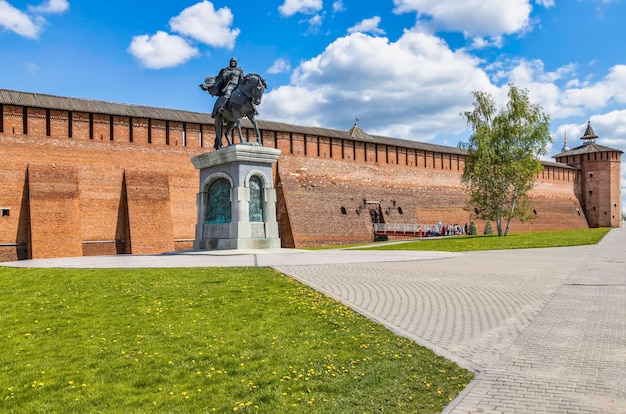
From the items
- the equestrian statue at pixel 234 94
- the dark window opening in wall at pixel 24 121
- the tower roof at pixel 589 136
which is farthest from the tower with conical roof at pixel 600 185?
the dark window opening in wall at pixel 24 121

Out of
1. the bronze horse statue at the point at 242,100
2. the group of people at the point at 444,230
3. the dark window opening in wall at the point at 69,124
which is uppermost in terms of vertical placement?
the dark window opening in wall at the point at 69,124

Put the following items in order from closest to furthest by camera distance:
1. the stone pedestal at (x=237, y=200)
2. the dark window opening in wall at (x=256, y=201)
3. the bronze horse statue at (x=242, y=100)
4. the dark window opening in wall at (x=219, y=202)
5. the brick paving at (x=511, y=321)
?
1. the brick paving at (x=511, y=321)
2. the stone pedestal at (x=237, y=200)
3. the bronze horse statue at (x=242, y=100)
4. the dark window opening in wall at (x=256, y=201)
5. the dark window opening in wall at (x=219, y=202)

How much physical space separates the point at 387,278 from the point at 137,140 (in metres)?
18.0

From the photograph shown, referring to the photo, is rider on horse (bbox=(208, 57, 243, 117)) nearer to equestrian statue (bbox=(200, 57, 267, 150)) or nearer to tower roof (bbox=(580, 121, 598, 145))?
equestrian statue (bbox=(200, 57, 267, 150))

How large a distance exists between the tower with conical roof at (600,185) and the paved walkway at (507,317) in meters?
39.7

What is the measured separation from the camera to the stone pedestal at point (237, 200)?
14.5 m

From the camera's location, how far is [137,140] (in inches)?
960

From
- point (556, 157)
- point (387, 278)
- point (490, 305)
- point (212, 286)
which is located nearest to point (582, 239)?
point (387, 278)

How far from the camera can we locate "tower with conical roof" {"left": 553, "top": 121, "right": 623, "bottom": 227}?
47.9 metres

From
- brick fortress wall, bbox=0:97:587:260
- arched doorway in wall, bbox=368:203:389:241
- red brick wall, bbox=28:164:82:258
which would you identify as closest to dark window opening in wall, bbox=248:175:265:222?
brick fortress wall, bbox=0:97:587:260

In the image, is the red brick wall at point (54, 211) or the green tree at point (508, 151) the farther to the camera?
the green tree at point (508, 151)

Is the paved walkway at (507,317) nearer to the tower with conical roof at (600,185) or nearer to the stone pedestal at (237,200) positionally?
the stone pedestal at (237,200)

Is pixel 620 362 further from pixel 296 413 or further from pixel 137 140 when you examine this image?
pixel 137 140

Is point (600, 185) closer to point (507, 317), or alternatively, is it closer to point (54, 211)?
point (54, 211)
